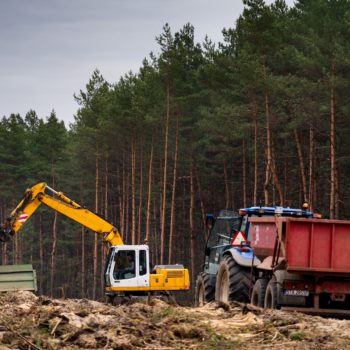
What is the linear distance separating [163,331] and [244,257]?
6.73 m

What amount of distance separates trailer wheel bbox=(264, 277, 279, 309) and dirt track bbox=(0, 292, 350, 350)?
165 cm

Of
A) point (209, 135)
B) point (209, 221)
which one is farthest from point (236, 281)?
point (209, 135)

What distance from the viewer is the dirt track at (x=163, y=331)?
10.2 metres

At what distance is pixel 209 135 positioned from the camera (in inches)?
1813

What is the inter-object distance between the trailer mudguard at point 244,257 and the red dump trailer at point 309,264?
1.70m

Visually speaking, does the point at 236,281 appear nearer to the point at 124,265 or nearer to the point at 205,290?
the point at 205,290

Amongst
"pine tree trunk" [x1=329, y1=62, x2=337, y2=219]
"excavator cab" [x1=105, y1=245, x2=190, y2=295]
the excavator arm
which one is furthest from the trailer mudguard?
"pine tree trunk" [x1=329, y1=62, x2=337, y2=219]

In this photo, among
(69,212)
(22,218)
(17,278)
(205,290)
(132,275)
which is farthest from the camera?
(69,212)

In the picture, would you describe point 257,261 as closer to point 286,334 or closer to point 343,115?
point 286,334

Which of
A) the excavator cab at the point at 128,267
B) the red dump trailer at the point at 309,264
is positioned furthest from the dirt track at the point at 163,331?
the excavator cab at the point at 128,267

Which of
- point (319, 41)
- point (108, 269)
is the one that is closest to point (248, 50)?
point (319, 41)

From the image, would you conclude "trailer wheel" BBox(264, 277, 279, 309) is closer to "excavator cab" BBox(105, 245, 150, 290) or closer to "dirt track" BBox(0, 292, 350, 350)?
"dirt track" BBox(0, 292, 350, 350)

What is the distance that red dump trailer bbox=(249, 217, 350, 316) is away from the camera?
48.5 feet

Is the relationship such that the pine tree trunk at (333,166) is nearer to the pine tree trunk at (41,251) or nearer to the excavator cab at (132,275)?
the excavator cab at (132,275)
